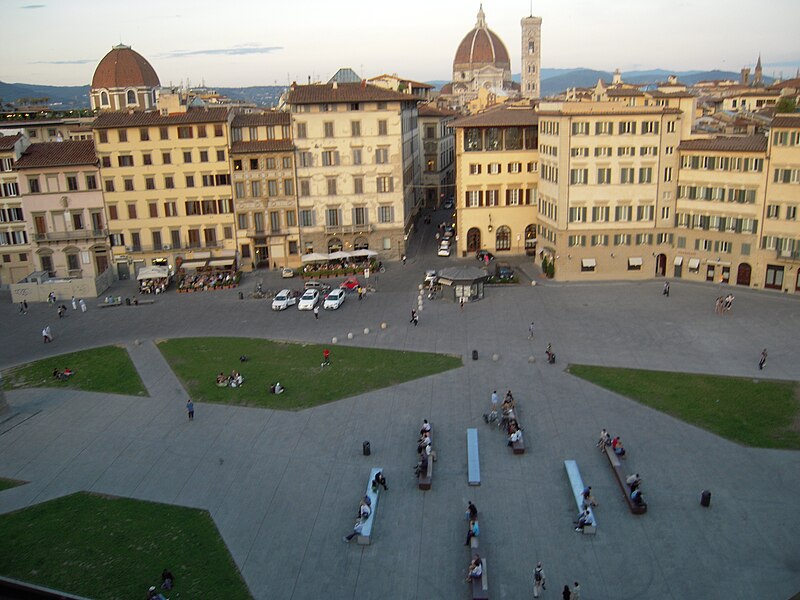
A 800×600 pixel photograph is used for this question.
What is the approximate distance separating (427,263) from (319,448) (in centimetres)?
4418

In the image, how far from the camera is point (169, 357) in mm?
54312

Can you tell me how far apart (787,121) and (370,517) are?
52.0m

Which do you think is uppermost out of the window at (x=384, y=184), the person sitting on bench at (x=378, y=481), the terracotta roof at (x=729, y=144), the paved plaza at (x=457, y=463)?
the terracotta roof at (x=729, y=144)

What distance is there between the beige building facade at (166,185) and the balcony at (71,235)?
1.26 meters

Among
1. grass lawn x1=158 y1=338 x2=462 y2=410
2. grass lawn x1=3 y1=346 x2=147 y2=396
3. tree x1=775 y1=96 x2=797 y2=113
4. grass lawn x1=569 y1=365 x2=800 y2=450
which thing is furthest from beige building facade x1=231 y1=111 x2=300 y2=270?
tree x1=775 y1=96 x2=797 y2=113

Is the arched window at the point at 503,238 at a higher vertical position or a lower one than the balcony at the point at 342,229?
lower

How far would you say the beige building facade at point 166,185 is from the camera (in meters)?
75.9

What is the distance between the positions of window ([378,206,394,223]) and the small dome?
7378 cm

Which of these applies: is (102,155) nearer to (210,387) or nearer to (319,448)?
(210,387)

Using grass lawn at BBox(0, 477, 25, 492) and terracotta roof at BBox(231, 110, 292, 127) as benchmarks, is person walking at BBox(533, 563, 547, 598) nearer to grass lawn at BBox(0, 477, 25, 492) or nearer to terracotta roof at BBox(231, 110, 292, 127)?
grass lawn at BBox(0, 477, 25, 492)

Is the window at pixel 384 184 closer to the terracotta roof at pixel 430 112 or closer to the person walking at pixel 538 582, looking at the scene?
the terracotta roof at pixel 430 112

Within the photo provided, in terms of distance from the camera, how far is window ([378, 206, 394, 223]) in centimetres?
8019

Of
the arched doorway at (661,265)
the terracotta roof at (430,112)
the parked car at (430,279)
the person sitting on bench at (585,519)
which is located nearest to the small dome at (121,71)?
the terracotta roof at (430,112)

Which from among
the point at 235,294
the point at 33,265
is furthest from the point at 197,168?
the point at 33,265
